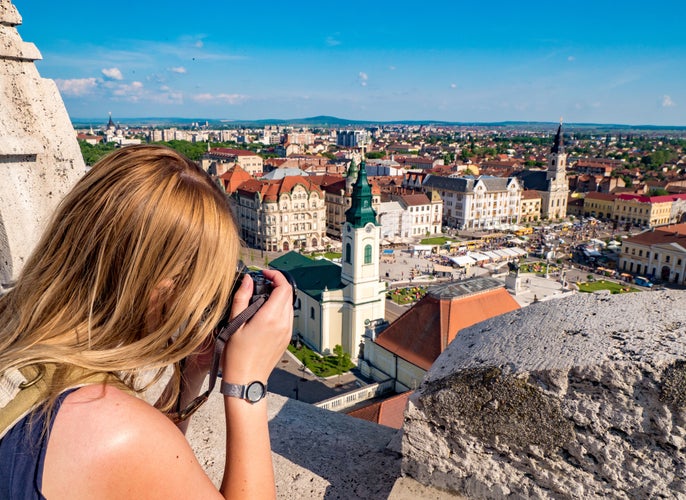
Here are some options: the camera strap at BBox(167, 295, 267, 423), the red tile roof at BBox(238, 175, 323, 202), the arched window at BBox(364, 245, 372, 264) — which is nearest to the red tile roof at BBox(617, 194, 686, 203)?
the red tile roof at BBox(238, 175, 323, 202)

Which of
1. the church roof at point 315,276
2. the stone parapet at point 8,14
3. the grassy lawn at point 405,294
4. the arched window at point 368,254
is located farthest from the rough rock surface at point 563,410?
the grassy lawn at point 405,294

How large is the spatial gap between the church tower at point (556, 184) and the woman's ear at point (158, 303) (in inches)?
2752

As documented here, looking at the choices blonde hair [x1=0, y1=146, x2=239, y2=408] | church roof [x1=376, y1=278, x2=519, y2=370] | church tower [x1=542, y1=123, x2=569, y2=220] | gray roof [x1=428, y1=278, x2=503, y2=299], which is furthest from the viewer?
church tower [x1=542, y1=123, x2=569, y2=220]

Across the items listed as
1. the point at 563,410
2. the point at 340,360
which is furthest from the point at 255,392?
the point at 340,360

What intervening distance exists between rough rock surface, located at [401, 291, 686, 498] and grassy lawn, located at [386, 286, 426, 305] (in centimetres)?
2945

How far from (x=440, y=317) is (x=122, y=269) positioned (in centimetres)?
1521

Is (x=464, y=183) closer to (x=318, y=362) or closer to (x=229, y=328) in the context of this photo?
(x=318, y=362)

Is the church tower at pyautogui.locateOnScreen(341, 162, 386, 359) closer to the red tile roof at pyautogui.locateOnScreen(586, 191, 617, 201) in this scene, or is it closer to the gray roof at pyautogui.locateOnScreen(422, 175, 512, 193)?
the gray roof at pyautogui.locateOnScreen(422, 175, 512, 193)

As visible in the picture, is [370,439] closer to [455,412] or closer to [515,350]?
[455,412]

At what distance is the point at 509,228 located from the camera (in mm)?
58500

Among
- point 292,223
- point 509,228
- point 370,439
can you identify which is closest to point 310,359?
point 370,439

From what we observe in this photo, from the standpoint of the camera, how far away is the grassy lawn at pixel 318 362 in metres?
21.5

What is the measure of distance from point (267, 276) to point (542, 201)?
230ft

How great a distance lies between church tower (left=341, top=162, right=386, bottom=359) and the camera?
22.5 m
